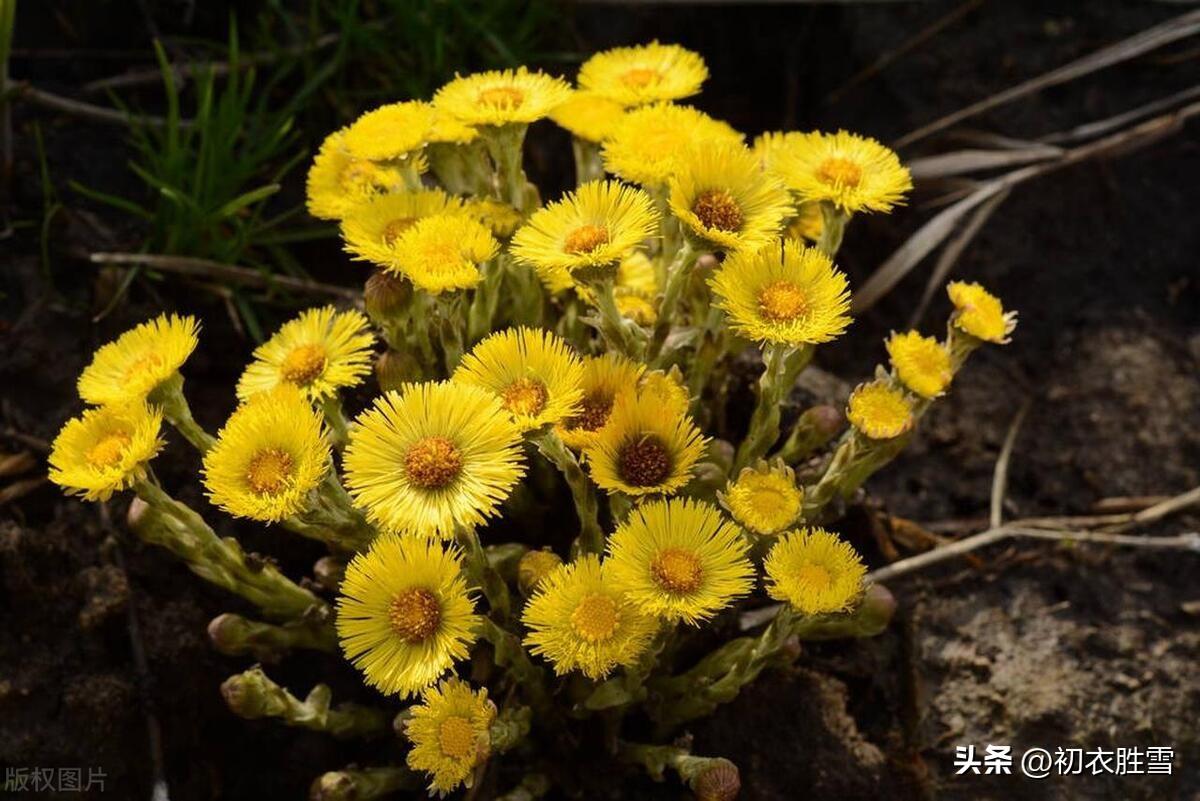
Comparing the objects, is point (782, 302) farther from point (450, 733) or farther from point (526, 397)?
point (450, 733)

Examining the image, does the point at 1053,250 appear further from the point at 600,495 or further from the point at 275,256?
the point at 275,256

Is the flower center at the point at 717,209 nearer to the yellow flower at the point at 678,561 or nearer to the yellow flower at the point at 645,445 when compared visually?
the yellow flower at the point at 645,445

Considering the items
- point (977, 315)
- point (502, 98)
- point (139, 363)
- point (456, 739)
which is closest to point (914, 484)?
point (977, 315)

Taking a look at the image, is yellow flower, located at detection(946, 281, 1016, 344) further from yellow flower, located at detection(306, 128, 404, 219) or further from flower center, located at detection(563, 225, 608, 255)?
yellow flower, located at detection(306, 128, 404, 219)

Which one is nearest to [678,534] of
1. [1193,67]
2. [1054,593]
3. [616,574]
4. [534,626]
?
[616,574]

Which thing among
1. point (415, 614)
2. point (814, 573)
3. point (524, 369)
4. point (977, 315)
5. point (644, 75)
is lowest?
point (415, 614)

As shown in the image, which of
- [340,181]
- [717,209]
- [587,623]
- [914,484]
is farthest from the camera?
[914,484]

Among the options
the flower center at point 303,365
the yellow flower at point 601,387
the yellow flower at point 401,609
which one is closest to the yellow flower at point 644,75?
the yellow flower at point 601,387
